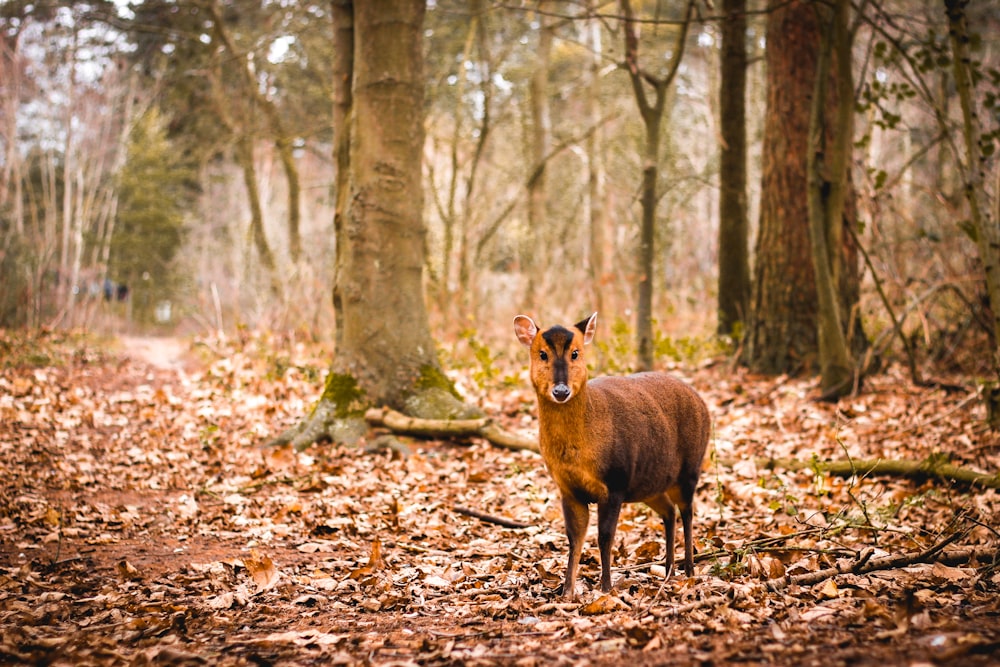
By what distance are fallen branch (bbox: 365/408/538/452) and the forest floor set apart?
0.38ft

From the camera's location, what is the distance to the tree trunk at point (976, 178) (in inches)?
253

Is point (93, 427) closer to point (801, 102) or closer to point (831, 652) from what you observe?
point (831, 652)

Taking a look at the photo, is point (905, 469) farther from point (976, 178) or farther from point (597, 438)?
point (597, 438)

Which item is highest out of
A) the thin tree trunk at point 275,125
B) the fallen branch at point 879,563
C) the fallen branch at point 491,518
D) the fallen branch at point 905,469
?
the thin tree trunk at point 275,125

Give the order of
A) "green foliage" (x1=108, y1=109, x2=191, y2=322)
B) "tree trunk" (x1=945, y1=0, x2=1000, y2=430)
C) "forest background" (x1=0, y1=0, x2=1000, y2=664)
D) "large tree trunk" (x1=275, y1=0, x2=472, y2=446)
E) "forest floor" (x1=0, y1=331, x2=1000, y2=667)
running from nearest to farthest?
"forest floor" (x1=0, y1=331, x2=1000, y2=667)
"forest background" (x1=0, y1=0, x2=1000, y2=664)
"tree trunk" (x1=945, y1=0, x2=1000, y2=430)
"large tree trunk" (x1=275, y1=0, x2=472, y2=446)
"green foliage" (x1=108, y1=109, x2=191, y2=322)

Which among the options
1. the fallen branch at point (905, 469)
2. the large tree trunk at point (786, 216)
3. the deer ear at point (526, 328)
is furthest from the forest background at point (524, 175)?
the deer ear at point (526, 328)

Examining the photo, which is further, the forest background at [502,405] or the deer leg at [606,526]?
the deer leg at [606,526]

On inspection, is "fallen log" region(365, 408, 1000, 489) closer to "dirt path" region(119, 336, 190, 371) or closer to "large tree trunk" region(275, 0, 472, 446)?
"large tree trunk" region(275, 0, 472, 446)

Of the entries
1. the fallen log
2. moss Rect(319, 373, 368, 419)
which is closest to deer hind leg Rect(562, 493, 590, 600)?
the fallen log

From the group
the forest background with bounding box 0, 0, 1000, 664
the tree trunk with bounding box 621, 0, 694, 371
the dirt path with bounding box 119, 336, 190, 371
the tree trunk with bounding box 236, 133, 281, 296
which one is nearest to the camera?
the forest background with bounding box 0, 0, 1000, 664

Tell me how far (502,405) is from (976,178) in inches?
224

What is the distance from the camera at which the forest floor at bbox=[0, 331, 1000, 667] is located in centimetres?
341

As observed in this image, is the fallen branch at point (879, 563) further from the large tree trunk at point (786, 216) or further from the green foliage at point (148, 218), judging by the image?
the green foliage at point (148, 218)

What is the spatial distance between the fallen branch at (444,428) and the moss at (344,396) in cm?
21
